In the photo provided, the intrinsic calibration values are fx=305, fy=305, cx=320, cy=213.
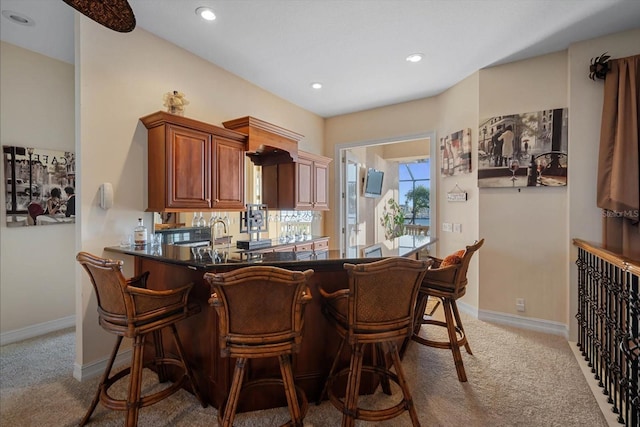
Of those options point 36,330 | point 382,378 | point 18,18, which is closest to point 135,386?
point 382,378

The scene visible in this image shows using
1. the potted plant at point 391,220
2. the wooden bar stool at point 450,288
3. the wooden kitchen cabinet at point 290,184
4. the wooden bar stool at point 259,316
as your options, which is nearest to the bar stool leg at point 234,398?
the wooden bar stool at point 259,316

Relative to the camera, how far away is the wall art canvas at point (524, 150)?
10.6ft

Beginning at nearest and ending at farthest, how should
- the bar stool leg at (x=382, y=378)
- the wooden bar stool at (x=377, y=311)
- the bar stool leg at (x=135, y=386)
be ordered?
the wooden bar stool at (x=377, y=311)
the bar stool leg at (x=135, y=386)
the bar stool leg at (x=382, y=378)

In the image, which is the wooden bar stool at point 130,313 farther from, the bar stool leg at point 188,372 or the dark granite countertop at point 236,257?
the dark granite countertop at point 236,257

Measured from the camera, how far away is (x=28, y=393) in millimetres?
2223

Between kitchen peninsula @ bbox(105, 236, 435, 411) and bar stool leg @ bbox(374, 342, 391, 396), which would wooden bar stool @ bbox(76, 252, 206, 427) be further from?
bar stool leg @ bbox(374, 342, 391, 396)

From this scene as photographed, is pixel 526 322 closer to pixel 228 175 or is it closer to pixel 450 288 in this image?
pixel 450 288

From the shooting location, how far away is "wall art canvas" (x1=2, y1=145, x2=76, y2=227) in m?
3.12

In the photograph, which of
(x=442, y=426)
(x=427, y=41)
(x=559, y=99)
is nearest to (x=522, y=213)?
(x=559, y=99)

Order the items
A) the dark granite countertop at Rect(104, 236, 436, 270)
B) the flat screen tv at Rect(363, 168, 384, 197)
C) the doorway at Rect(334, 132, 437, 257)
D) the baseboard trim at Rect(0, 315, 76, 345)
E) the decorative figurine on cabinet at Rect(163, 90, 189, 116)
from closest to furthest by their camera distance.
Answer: the dark granite countertop at Rect(104, 236, 436, 270), the decorative figurine on cabinet at Rect(163, 90, 189, 116), the baseboard trim at Rect(0, 315, 76, 345), the doorway at Rect(334, 132, 437, 257), the flat screen tv at Rect(363, 168, 384, 197)

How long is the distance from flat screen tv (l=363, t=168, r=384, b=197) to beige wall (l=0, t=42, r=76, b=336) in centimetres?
481

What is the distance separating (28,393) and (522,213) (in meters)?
4.76

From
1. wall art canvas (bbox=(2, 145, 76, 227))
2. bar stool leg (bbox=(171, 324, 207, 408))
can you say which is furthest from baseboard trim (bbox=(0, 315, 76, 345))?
bar stool leg (bbox=(171, 324, 207, 408))

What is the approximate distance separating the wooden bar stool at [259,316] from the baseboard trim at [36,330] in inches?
120
